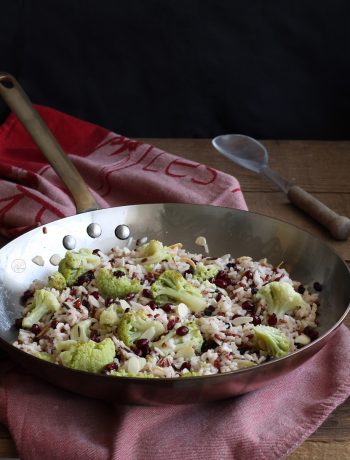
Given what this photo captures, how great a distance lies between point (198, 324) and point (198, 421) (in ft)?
0.54

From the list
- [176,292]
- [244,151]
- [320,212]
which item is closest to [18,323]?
[176,292]

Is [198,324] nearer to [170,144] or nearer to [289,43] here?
[170,144]

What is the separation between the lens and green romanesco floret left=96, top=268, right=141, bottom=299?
132 centimetres

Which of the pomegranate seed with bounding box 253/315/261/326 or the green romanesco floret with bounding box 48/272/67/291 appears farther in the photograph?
the green romanesco floret with bounding box 48/272/67/291

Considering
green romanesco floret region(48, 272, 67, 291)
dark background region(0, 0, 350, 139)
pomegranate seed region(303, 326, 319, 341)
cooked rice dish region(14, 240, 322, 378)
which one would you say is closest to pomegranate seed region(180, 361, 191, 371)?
cooked rice dish region(14, 240, 322, 378)

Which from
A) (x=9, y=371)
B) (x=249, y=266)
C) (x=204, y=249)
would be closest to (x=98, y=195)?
(x=204, y=249)

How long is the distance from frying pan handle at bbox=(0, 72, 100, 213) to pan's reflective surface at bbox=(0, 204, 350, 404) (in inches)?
2.5

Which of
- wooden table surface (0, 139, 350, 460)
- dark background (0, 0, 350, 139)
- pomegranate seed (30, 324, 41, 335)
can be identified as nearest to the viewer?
pomegranate seed (30, 324, 41, 335)

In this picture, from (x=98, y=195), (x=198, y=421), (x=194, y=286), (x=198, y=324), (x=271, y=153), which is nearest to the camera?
(x=198, y=421)

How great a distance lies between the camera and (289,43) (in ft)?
7.47

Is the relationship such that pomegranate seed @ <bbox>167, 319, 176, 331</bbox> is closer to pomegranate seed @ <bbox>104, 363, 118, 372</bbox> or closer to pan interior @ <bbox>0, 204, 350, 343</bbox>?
pomegranate seed @ <bbox>104, 363, 118, 372</bbox>

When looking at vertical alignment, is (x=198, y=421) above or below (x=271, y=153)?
above

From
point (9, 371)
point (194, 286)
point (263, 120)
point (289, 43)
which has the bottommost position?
point (263, 120)

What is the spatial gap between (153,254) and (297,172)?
755mm
